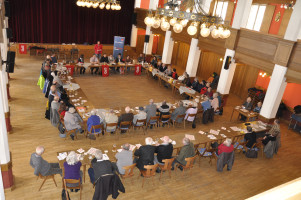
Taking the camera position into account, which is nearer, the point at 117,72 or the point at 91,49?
the point at 117,72

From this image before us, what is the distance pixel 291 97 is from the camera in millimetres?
12570

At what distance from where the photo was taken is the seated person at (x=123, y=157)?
5.99 metres

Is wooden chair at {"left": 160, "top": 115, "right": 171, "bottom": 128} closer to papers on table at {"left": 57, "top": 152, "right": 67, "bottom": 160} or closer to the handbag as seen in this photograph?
the handbag

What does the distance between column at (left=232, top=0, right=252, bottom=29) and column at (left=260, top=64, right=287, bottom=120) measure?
2.88m

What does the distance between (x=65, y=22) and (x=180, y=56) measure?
985 cm

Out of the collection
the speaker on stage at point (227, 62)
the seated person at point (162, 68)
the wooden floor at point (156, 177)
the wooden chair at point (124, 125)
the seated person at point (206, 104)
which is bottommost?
the wooden floor at point (156, 177)

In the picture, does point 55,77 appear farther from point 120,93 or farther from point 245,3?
point 245,3

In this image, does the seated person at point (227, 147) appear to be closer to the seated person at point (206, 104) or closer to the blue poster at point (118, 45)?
the seated person at point (206, 104)

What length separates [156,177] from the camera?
701 cm

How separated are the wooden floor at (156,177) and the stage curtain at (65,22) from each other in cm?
816

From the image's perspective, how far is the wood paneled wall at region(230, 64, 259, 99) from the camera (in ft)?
47.8

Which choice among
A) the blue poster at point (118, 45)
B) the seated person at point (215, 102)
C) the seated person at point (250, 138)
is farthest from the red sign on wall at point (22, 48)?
the seated person at point (250, 138)

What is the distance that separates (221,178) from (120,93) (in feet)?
23.5

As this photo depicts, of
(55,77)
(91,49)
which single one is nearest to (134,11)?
(91,49)
